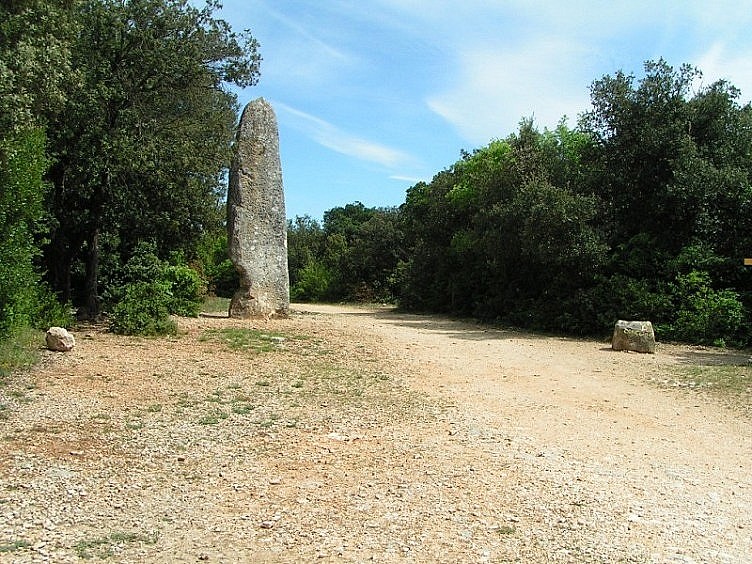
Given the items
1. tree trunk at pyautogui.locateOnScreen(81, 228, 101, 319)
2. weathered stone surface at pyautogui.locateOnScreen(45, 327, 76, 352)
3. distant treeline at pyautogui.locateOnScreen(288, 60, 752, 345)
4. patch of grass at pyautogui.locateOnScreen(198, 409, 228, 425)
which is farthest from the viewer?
distant treeline at pyautogui.locateOnScreen(288, 60, 752, 345)

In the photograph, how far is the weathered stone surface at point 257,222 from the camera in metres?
15.5

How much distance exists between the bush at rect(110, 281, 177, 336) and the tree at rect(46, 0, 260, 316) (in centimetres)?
152

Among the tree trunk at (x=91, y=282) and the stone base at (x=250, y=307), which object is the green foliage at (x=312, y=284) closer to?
the stone base at (x=250, y=307)

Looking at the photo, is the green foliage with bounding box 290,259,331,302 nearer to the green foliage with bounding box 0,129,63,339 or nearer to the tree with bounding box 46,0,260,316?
the tree with bounding box 46,0,260,316

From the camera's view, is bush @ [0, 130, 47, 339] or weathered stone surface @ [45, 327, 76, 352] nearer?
bush @ [0, 130, 47, 339]

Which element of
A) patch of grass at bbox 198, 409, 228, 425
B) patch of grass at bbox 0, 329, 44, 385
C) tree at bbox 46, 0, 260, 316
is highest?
tree at bbox 46, 0, 260, 316

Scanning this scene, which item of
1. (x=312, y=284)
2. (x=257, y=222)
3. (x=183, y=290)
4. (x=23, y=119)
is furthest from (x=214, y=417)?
(x=312, y=284)

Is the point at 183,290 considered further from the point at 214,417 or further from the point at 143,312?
the point at 214,417

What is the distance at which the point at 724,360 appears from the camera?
12.3 m

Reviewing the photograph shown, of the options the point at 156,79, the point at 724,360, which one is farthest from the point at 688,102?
the point at 156,79

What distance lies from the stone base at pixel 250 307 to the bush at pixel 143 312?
2.54 meters

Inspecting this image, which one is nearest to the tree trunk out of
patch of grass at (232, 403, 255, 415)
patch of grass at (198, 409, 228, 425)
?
patch of grass at (232, 403, 255, 415)

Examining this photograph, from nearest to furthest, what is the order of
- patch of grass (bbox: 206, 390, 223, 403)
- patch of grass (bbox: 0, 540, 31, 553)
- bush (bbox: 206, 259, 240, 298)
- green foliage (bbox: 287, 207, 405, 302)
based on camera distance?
1. patch of grass (bbox: 0, 540, 31, 553)
2. patch of grass (bbox: 206, 390, 223, 403)
3. green foliage (bbox: 287, 207, 405, 302)
4. bush (bbox: 206, 259, 240, 298)

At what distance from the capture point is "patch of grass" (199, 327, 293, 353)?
11.4 m
